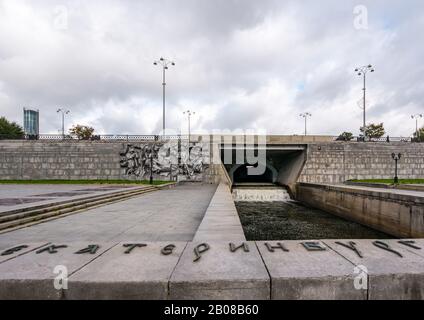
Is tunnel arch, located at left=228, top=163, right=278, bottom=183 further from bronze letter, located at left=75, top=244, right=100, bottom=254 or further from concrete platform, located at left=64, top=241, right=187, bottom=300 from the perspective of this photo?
concrete platform, located at left=64, top=241, right=187, bottom=300

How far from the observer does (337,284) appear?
2.95 m

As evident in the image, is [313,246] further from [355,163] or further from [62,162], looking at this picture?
[62,162]

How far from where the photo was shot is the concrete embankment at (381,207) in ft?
32.1

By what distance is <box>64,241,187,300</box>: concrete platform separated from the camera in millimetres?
2840

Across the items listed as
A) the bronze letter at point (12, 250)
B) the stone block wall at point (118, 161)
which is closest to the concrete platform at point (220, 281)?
the bronze letter at point (12, 250)

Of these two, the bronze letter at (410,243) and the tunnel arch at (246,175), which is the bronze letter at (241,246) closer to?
the bronze letter at (410,243)

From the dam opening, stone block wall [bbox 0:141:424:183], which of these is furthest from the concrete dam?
stone block wall [bbox 0:141:424:183]

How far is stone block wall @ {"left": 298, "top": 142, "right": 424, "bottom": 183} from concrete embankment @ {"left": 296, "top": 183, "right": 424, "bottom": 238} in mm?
9416

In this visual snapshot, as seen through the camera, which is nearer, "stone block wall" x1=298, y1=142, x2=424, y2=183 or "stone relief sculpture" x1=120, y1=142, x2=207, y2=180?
"stone block wall" x1=298, y1=142, x2=424, y2=183

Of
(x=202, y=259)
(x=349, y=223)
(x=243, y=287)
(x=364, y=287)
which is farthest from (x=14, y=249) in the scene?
(x=349, y=223)

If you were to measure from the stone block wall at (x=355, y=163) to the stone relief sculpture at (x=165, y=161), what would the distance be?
506 inches

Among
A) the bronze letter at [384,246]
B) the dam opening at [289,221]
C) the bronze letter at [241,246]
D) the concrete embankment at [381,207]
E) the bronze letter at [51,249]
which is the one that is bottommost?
the dam opening at [289,221]

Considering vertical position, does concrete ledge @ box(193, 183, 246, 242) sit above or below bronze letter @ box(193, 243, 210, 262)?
below

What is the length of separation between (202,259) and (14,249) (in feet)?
10.2
